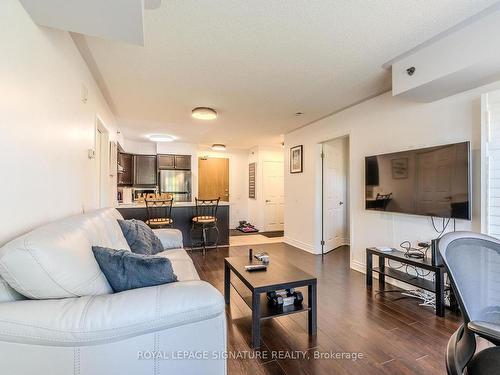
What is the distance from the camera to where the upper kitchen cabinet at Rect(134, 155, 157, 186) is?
6695mm

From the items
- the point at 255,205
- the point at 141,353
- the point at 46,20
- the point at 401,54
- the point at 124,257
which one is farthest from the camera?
the point at 255,205

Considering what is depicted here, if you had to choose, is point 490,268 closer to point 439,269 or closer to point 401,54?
point 439,269

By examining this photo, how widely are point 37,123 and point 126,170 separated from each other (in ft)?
16.7

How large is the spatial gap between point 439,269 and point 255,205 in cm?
558

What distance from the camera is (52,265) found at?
107 cm

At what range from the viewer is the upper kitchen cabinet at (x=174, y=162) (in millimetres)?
6855

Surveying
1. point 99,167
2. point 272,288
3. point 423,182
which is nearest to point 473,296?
point 272,288

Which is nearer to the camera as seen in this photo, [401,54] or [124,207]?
[401,54]

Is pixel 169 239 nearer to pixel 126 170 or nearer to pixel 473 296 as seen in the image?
pixel 473 296

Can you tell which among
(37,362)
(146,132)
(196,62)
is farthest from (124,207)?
(37,362)

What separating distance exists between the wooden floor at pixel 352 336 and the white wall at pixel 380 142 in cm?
79

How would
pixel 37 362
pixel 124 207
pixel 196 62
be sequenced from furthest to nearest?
pixel 124 207 < pixel 196 62 < pixel 37 362

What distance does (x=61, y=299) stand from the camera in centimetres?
108

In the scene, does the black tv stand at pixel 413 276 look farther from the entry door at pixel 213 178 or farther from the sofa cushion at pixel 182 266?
the entry door at pixel 213 178
